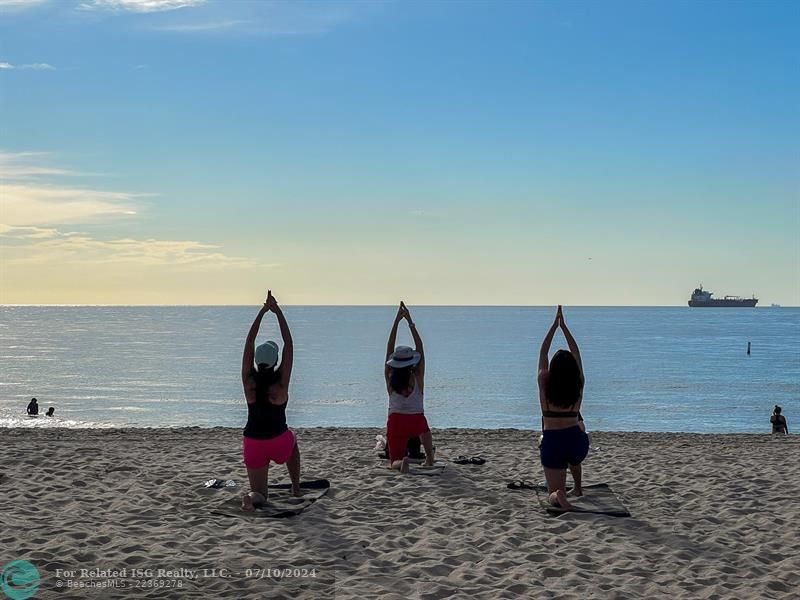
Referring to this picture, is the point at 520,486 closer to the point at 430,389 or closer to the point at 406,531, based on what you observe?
the point at 406,531

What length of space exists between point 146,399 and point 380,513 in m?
32.4

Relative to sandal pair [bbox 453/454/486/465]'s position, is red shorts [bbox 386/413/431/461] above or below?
above

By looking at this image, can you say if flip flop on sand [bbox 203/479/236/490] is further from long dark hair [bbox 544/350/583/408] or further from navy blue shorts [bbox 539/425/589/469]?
long dark hair [bbox 544/350/583/408]

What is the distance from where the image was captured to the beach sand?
5758 mm

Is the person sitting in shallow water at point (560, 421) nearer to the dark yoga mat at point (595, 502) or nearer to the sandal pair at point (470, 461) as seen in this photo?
the dark yoga mat at point (595, 502)

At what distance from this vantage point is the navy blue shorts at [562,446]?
7.98 m

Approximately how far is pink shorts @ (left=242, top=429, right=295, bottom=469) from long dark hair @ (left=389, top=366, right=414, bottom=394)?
2104mm

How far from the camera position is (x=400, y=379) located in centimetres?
991

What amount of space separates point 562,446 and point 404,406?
2.55 m

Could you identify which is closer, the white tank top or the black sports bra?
the black sports bra

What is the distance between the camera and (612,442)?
46.8 ft

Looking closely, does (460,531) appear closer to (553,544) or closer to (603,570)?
(553,544)

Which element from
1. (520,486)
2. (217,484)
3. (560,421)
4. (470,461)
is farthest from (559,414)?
(217,484)

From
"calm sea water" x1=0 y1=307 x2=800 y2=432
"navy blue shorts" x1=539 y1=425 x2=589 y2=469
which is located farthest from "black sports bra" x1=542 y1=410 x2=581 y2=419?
"calm sea water" x1=0 y1=307 x2=800 y2=432
